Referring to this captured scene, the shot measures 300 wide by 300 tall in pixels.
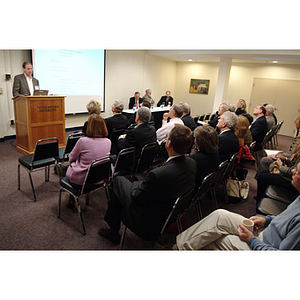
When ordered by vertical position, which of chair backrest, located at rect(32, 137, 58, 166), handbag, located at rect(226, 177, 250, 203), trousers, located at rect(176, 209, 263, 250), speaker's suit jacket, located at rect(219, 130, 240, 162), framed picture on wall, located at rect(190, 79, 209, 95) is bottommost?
handbag, located at rect(226, 177, 250, 203)

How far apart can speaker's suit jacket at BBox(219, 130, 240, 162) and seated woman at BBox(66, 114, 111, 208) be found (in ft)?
5.25

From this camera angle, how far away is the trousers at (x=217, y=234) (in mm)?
1725

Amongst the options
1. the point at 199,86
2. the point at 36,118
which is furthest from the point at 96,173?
the point at 199,86

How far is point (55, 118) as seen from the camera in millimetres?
4723

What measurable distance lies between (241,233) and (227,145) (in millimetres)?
1575

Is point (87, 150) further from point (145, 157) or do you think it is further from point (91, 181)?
point (145, 157)

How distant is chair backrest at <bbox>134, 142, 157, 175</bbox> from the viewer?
122 inches

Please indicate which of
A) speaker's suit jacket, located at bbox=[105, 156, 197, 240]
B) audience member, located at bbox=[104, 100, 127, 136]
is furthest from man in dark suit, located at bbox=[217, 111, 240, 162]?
audience member, located at bbox=[104, 100, 127, 136]

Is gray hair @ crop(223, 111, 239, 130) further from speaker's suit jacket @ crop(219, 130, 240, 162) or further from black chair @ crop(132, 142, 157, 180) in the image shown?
black chair @ crop(132, 142, 157, 180)

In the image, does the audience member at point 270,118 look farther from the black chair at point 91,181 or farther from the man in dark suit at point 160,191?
the black chair at point 91,181

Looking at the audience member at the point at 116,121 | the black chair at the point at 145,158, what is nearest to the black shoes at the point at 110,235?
the black chair at the point at 145,158

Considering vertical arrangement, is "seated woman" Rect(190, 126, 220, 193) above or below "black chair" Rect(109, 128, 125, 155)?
above

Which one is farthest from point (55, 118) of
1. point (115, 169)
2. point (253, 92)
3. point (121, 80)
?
point (253, 92)

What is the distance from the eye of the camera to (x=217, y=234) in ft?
5.73
